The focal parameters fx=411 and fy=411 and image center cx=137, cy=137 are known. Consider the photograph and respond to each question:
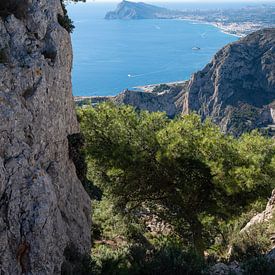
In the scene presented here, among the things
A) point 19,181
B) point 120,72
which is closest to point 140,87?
point 120,72

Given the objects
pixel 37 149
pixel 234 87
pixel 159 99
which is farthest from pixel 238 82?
pixel 37 149

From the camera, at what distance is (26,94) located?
11.8m

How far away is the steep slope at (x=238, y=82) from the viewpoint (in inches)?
6171

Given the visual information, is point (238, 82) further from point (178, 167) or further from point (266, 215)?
point (266, 215)

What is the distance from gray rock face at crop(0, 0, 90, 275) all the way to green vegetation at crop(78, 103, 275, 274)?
3856 millimetres

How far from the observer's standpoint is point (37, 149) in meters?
11.8

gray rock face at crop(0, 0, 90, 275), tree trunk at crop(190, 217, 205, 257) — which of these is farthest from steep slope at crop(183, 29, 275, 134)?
gray rock face at crop(0, 0, 90, 275)

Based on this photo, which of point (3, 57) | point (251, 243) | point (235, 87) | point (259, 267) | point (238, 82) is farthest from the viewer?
point (238, 82)

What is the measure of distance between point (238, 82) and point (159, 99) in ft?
145

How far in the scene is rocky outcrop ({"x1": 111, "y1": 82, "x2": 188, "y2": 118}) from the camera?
125750 millimetres

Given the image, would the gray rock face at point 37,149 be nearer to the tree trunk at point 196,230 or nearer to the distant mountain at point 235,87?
the tree trunk at point 196,230

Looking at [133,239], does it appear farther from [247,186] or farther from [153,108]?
[153,108]

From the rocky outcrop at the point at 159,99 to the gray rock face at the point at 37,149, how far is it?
4073 inches

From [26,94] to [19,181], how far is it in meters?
2.81
